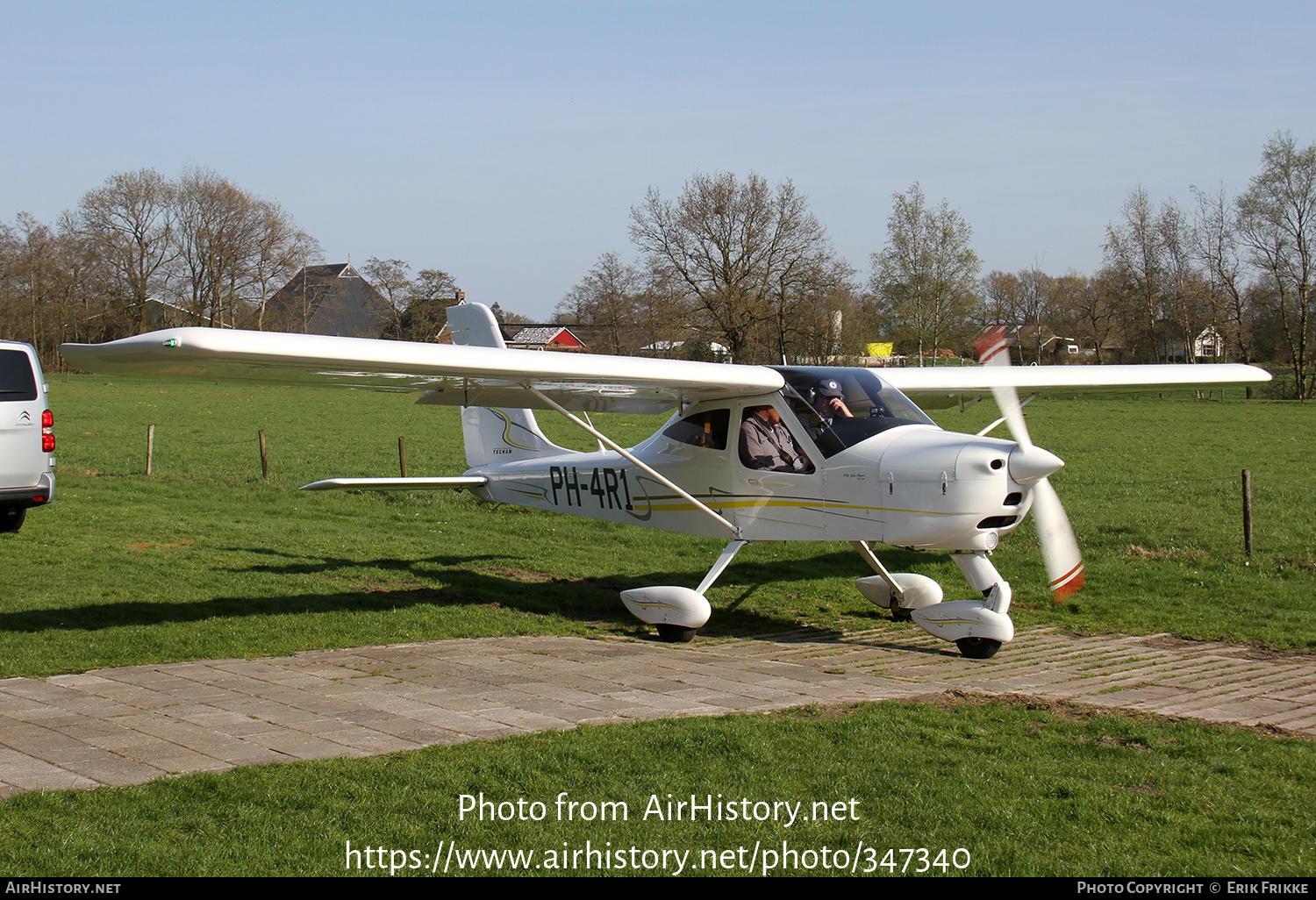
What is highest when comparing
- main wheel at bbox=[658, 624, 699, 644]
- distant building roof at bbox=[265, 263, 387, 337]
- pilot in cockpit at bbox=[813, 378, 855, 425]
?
distant building roof at bbox=[265, 263, 387, 337]

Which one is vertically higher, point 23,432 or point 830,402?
point 830,402

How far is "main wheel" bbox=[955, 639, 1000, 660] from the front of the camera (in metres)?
8.63

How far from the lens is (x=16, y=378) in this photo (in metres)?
12.4

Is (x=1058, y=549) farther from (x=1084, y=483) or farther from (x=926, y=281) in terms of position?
(x=926, y=281)

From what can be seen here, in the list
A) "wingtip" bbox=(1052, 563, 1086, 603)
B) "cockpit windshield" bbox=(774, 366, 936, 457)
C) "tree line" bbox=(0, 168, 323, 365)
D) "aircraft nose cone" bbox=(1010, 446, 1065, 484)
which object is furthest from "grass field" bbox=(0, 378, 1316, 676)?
"tree line" bbox=(0, 168, 323, 365)

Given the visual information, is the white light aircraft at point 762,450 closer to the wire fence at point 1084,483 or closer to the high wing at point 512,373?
the high wing at point 512,373

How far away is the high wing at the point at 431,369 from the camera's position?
6910 mm

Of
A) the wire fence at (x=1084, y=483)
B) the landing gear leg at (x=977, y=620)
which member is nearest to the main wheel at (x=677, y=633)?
the landing gear leg at (x=977, y=620)

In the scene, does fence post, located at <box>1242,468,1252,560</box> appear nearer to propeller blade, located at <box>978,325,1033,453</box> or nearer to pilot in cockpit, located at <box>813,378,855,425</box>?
propeller blade, located at <box>978,325,1033,453</box>

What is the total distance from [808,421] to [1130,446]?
22.7m

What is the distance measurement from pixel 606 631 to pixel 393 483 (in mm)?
3539

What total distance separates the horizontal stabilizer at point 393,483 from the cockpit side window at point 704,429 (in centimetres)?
300

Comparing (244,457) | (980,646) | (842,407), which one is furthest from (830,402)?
(244,457)

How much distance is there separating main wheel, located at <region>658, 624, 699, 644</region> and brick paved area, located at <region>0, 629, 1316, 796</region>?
0.39 ft
